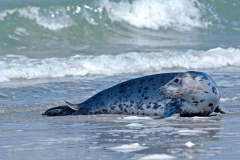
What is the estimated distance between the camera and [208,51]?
43.8ft

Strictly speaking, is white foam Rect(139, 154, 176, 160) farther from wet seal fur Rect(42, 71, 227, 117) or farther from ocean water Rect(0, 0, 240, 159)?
wet seal fur Rect(42, 71, 227, 117)

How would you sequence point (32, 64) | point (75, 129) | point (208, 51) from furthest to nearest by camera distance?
point (208, 51), point (32, 64), point (75, 129)

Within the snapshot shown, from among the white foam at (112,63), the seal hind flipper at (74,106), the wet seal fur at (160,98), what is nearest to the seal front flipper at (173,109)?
the wet seal fur at (160,98)

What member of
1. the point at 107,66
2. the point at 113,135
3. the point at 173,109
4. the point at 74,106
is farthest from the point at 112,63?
the point at 113,135

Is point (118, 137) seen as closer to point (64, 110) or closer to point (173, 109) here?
point (173, 109)

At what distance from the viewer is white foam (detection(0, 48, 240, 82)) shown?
35.9ft

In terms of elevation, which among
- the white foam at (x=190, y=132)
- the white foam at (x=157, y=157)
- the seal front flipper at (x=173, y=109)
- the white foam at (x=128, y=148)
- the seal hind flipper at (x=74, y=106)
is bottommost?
the white foam at (x=157, y=157)

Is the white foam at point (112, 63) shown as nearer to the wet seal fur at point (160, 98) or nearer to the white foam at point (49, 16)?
the white foam at point (49, 16)

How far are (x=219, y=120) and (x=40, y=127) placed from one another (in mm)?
1460

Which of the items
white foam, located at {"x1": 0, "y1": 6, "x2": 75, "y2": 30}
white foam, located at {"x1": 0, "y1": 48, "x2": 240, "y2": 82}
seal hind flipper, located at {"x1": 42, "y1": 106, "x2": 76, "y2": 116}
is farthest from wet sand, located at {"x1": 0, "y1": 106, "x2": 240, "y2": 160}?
white foam, located at {"x1": 0, "y1": 6, "x2": 75, "y2": 30}

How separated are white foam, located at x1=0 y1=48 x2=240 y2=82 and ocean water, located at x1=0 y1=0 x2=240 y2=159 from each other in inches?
0.6

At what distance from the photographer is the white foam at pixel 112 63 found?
35.9 ft

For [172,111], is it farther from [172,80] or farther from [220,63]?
[220,63]

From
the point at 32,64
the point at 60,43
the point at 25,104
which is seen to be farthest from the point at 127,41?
the point at 25,104
